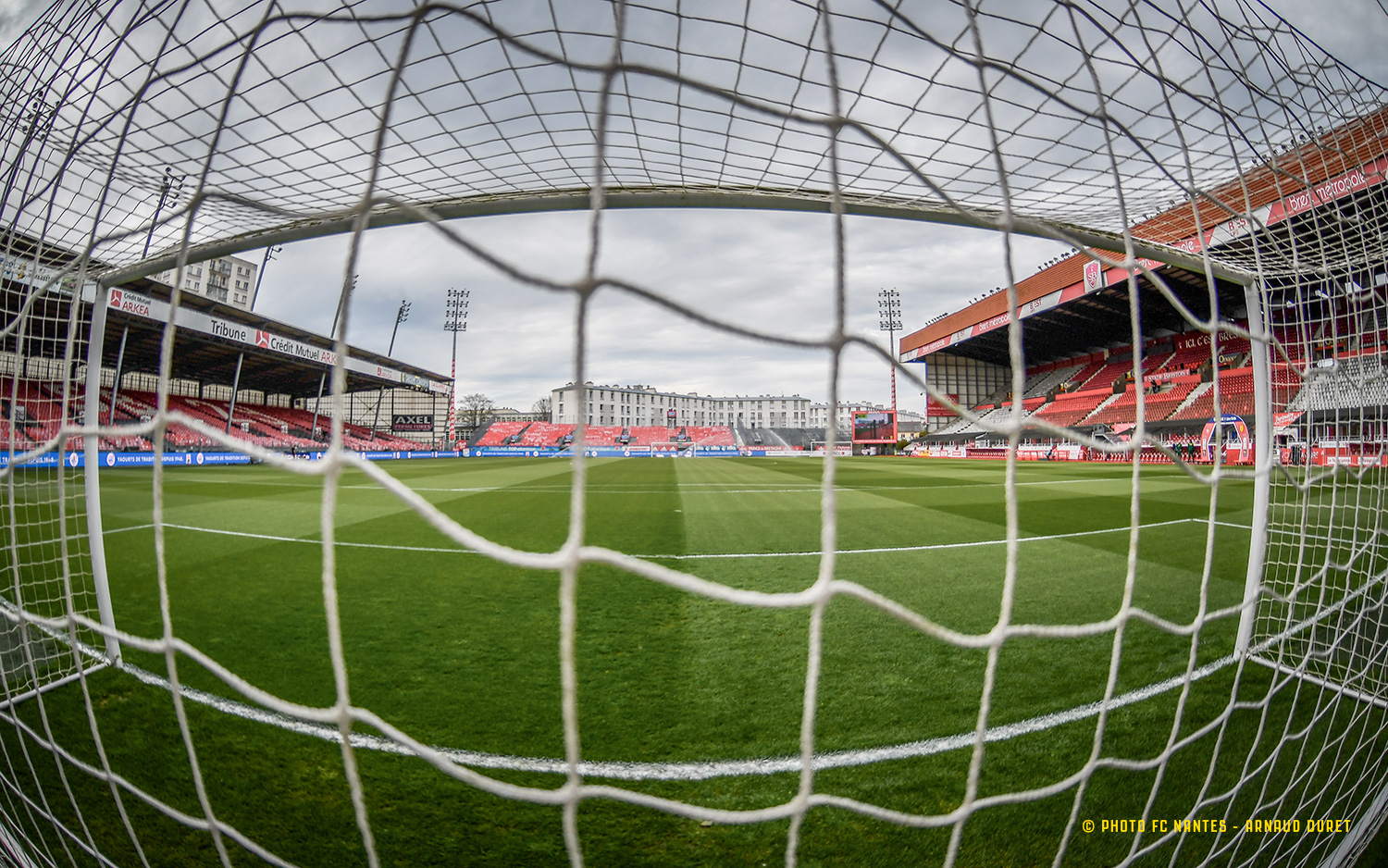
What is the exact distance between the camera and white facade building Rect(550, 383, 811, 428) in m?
41.2

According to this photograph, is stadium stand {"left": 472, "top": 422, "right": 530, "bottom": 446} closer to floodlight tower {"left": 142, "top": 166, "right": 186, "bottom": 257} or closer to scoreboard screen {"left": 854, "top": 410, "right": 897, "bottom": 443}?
scoreboard screen {"left": 854, "top": 410, "right": 897, "bottom": 443}

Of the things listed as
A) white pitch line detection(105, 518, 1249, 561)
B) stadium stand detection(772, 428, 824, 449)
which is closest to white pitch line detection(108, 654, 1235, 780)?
white pitch line detection(105, 518, 1249, 561)

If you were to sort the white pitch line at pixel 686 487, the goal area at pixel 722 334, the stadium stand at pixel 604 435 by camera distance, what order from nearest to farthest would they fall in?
the goal area at pixel 722 334 → the white pitch line at pixel 686 487 → the stadium stand at pixel 604 435

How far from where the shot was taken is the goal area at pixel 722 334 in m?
0.95

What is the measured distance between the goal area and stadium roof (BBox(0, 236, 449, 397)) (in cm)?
7

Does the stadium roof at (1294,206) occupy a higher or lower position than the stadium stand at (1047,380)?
lower

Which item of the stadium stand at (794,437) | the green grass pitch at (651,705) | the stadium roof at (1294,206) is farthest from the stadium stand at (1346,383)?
the stadium stand at (794,437)

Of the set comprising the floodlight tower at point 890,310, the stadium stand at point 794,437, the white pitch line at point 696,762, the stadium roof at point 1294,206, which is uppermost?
the floodlight tower at point 890,310

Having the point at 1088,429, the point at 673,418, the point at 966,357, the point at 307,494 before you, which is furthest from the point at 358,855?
the point at 673,418

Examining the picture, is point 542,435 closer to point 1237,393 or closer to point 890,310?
point 890,310

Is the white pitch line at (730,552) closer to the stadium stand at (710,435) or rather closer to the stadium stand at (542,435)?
the stadium stand at (542,435)

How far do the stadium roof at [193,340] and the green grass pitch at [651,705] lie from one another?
99 cm

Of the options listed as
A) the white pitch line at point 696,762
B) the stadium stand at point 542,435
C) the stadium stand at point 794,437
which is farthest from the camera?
the stadium stand at point 794,437

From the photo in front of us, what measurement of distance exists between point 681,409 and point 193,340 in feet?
116
